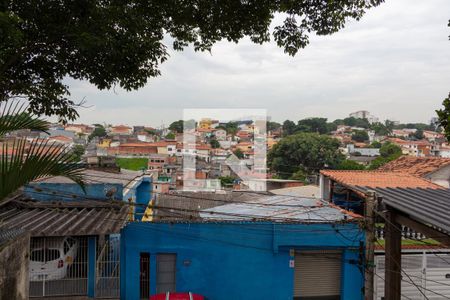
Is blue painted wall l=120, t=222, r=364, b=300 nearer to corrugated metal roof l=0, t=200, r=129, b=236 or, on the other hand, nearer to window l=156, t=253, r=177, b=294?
window l=156, t=253, r=177, b=294

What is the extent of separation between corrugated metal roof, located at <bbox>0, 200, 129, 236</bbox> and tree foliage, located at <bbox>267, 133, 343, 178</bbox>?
37.7 metres

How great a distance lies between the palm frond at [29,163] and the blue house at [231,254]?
728 cm

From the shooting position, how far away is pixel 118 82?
553 centimetres

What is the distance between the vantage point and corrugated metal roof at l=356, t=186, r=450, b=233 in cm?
420

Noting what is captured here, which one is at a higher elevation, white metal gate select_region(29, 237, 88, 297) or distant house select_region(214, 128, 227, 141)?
distant house select_region(214, 128, 227, 141)

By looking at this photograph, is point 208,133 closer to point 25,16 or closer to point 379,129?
point 25,16

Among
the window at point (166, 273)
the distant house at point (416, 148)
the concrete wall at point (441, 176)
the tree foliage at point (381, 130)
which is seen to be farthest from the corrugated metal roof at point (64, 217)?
the tree foliage at point (381, 130)

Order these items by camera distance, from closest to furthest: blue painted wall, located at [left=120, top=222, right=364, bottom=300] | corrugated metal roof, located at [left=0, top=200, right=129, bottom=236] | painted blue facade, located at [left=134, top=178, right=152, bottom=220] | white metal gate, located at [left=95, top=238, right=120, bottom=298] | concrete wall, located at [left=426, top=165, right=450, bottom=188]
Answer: corrugated metal roof, located at [left=0, top=200, right=129, bottom=236], white metal gate, located at [left=95, top=238, right=120, bottom=298], blue painted wall, located at [left=120, top=222, right=364, bottom=300], painted blue facade, located at [left=134, top=178, right=152, bottom=220], concrete wall, located at [left=426, top=165, right=450, bottom=188]

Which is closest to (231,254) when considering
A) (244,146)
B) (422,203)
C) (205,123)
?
(422,203)

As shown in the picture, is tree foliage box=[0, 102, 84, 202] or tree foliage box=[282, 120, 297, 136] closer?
tree foliage box=[0, 102, 84, 202]

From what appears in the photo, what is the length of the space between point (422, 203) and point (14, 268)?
16.0 feet

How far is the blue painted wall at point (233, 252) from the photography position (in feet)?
32.0

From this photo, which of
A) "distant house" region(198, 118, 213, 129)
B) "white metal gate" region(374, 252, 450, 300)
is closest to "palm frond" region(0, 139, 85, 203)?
"white metal gate" region(374, 252, 450, 300)

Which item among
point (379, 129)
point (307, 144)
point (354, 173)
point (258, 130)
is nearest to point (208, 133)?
point (307, 144)
